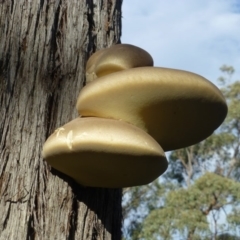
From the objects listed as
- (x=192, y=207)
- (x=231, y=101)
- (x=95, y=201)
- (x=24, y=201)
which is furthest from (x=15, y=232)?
(x=231, y=101)

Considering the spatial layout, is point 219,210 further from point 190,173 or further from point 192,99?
point 192,99

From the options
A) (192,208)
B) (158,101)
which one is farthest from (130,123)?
(192,208)

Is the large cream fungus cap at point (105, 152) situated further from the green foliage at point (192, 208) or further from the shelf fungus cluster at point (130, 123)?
the green foliage at point (192, 208)

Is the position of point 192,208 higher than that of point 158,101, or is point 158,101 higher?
point 192,208

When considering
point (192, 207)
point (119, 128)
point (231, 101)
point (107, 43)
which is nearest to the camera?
point (119, 128)

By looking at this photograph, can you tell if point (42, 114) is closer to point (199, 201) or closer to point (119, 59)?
point (119, 59)

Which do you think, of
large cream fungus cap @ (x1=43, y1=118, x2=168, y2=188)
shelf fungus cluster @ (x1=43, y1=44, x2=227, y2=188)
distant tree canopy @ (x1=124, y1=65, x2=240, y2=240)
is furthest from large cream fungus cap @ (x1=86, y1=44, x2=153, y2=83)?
distant tree canopy @ (x1=124, y1=65, x2=240, y2=240)
